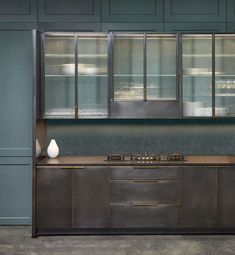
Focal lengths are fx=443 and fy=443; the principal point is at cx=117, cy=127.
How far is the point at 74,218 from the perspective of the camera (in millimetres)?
4602

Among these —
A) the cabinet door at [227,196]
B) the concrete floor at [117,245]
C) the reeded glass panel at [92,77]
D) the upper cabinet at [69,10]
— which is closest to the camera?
the concrete floor at [117,245]

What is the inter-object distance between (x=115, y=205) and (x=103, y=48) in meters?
1.71

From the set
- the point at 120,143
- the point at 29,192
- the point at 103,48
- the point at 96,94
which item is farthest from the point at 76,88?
the point at 29,192

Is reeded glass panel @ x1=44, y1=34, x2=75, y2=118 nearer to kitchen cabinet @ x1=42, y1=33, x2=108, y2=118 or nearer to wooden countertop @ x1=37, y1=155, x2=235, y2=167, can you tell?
kitchen cabinet @ x1=42, y1=33, x2=108, y2=118

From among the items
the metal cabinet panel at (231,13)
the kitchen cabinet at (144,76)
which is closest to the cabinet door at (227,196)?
the kitchen cabinet at (144,76)

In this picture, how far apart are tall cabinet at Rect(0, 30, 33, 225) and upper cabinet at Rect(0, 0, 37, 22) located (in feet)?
0.50

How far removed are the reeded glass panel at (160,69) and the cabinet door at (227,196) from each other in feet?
3.24

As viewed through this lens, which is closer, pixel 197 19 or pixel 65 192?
pixel 65 192

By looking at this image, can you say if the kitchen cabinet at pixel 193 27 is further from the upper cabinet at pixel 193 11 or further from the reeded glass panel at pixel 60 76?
the reeded glass panel at pixel 60 76

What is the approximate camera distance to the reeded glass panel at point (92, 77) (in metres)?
4.88

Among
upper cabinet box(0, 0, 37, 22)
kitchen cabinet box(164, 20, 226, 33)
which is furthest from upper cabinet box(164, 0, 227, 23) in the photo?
upper cabinet box(0, 0, 37, 22)

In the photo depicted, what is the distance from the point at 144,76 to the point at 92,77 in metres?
0.58

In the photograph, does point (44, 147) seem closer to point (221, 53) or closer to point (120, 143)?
point (120, 143)

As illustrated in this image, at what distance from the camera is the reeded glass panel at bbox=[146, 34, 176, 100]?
4.88 m
